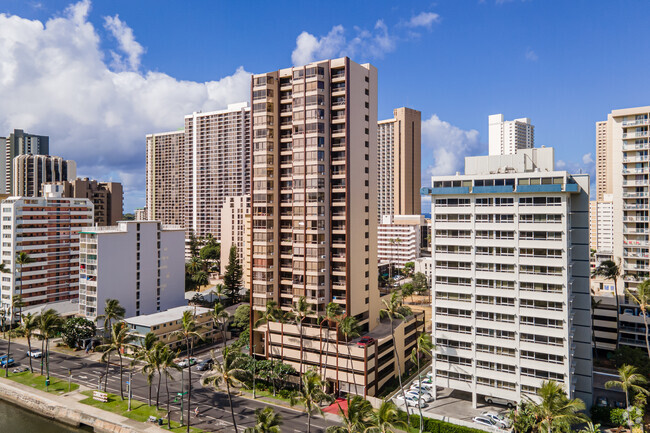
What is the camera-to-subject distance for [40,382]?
74750 millimetres

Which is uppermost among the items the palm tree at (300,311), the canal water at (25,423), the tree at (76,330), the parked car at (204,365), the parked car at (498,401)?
the palm tree at (300,311)

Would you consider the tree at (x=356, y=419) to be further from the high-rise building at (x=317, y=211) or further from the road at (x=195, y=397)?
the high-rise building at (x=317, y=211)

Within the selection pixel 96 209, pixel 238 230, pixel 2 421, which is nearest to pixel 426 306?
pixel 238 230

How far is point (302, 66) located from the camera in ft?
258

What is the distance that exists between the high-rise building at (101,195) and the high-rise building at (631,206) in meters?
181

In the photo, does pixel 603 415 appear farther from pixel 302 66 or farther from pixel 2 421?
pixel 2 421

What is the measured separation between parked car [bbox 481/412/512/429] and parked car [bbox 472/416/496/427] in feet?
1.64

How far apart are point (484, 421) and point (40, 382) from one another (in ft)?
241

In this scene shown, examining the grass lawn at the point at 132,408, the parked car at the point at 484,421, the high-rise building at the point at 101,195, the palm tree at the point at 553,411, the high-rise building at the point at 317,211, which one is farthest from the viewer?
the high-rise building at the point at 101,195

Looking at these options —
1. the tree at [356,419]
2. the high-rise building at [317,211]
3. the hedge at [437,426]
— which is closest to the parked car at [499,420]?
the hedge at [437,426]

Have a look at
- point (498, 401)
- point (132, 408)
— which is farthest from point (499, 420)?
point (132, 408)

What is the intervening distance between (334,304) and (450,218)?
914 inches

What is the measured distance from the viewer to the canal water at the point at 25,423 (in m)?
63.3

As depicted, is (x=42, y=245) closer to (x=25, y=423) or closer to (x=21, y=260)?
(x=21, y=260)
